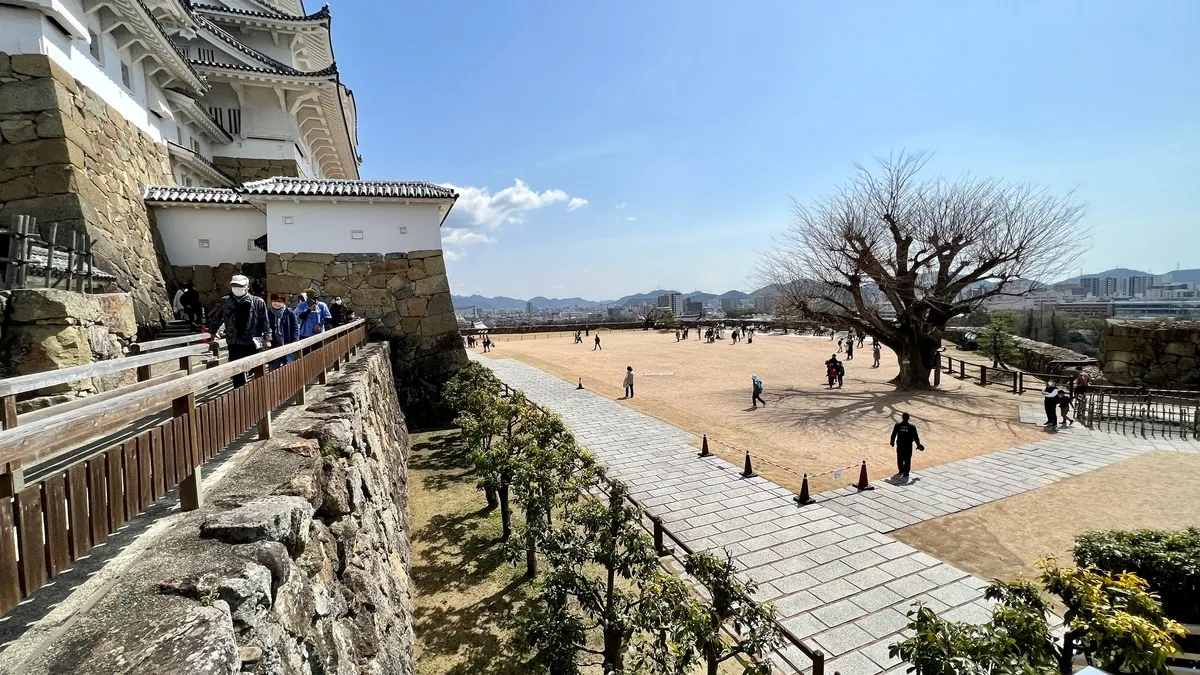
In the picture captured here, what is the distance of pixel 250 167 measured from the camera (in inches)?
788

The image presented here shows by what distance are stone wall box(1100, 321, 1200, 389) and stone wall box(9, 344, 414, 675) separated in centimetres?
3113

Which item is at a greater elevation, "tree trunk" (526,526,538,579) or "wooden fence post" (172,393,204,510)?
"wooden fence post" (172,393,204,510)

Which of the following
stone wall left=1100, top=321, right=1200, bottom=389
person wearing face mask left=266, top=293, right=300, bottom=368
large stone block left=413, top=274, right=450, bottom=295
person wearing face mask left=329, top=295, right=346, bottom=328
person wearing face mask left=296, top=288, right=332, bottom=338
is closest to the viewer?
person wearing face mask left=266, top=293, right=300, bottom=368

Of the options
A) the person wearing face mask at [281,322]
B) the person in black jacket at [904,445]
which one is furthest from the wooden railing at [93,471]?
the person in black jacket at [904,445]

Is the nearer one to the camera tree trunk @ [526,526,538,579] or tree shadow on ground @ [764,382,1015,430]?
tree trunk @ [526,526,538,579]

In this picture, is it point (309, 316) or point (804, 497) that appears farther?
point (309, 316)

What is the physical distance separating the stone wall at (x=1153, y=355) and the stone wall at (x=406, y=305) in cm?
2966

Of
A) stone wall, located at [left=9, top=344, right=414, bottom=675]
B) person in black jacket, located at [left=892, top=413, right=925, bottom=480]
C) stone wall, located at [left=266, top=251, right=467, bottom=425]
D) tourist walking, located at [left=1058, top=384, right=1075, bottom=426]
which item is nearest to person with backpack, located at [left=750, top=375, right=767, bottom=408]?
person in black jacket, located at [left=892, top=413, right=925, bottom=480]

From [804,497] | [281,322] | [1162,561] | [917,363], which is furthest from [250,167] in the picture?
[917,363]

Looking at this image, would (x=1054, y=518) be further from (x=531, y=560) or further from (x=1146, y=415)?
(x=1146, y=415)

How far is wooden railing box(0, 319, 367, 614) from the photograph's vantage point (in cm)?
179

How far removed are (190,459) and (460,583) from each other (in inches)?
212

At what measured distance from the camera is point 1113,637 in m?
3.33

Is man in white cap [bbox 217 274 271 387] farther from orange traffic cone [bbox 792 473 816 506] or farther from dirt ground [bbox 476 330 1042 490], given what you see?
dirt ground [bbox 476 330 1042 490]
